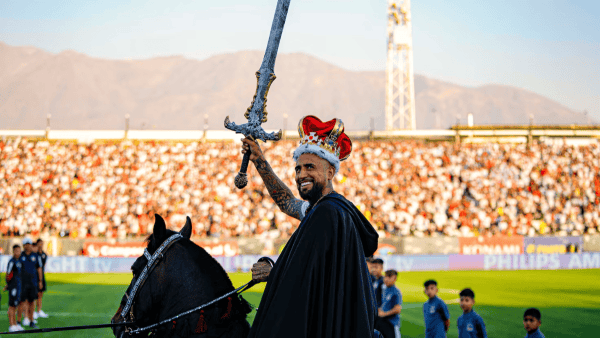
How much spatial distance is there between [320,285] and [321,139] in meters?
0.91

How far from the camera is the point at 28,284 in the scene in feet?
47.7

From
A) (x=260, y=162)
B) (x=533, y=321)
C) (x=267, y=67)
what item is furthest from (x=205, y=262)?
(x=533, y=321)

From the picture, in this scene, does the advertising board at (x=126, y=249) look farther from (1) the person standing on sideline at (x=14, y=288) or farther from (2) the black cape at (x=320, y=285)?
(2) the black cape at (x=320, y=285)

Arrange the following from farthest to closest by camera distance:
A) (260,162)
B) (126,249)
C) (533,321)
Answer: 1. (126,249)
2. (533,321)
3. (260,162)

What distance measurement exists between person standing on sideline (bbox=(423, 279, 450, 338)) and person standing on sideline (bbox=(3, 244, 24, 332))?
9.65m

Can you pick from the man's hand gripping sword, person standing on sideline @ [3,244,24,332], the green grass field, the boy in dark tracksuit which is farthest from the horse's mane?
person standing on sideline @ [3,244,24,332]

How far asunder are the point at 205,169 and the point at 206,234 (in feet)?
22.4

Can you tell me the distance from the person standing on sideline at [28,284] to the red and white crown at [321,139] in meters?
13.2

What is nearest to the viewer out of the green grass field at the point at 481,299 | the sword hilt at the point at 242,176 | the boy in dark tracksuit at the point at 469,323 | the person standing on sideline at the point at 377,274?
the sword hilt at the point at 242,176

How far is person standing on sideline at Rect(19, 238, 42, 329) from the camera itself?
14.5 m

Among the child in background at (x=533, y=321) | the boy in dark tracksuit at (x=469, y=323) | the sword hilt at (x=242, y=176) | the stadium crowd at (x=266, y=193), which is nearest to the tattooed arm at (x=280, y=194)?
the sword hilt at (x=242, y=176)

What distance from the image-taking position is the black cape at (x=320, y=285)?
9.62 ft

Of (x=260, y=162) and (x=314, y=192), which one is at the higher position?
(x=260, y=162)

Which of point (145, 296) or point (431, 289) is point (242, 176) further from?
point (431, 289)
